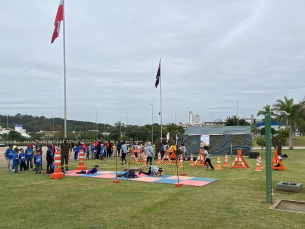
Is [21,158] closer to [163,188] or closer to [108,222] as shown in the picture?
[163,188]

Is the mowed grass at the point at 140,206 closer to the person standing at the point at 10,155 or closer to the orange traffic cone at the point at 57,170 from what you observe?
the orange traffic cone at the point at 57,170

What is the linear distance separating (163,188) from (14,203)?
476cm

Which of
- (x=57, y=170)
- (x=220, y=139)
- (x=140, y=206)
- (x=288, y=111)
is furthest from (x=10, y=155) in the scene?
(x=288, y=111)

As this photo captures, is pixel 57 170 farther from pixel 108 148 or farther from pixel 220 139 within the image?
pixel 220 139

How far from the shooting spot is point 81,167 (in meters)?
16.2

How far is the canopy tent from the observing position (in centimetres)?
2716

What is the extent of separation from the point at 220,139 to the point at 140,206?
72.2 ft

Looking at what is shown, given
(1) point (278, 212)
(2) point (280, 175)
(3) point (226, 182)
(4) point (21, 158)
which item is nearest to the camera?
(1) point (278, 212)

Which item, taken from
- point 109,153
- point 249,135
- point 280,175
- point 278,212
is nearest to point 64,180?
point 278,212

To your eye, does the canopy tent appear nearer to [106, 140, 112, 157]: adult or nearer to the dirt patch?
[106, 140, 112, 157]: adult

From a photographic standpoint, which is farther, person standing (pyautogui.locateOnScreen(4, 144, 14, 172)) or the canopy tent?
the canopy tent

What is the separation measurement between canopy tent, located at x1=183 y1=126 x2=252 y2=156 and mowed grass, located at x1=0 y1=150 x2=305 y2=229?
53.7ft

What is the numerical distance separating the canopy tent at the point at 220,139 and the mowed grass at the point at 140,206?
16.4m

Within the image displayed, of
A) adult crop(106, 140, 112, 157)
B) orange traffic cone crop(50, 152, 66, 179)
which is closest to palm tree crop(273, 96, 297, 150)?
adult crop(106, 140, 112, 157)
